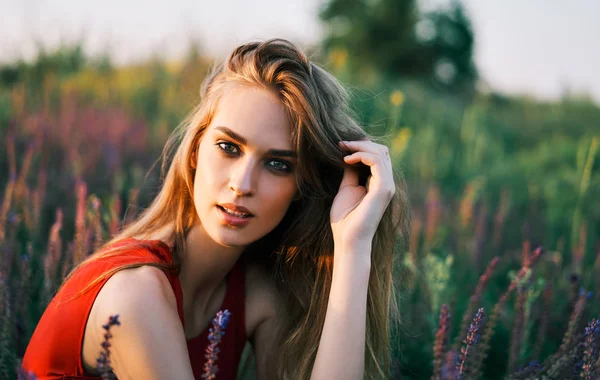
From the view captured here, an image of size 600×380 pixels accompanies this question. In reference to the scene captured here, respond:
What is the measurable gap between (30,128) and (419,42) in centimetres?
2409

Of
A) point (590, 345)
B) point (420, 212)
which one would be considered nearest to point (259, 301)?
point (590, 345)

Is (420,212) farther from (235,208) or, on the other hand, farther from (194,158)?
(235,208)

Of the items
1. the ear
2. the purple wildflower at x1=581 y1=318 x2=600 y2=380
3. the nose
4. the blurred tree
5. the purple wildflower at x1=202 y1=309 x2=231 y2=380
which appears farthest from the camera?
the blurred tree

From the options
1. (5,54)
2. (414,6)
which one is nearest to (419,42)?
(414,6)

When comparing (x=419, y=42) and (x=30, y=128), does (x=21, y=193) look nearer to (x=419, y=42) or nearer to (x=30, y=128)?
(x=30, y=128)

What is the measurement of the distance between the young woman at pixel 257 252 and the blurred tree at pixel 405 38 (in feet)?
72.9

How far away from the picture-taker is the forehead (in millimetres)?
2127

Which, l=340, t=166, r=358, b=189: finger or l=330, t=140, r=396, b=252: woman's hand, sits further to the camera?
l=340, t=166, r=358, b=189: finger

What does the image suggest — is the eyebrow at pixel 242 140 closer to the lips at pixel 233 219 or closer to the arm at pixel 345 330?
the lips at pixel 233 219

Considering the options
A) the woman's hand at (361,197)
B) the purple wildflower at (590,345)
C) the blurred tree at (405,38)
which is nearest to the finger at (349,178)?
the woman's hand at (361,197)

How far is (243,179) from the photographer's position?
207 centimetres

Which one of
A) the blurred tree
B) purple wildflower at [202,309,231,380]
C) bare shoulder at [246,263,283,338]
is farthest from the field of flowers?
the blurred tree

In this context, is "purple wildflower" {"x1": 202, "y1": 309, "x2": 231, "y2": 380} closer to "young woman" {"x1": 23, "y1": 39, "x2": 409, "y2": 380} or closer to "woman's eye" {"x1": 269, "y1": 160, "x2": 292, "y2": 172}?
"young woman" {"x1": 23, "y1": 39, "x2": 409, "y2": 380}

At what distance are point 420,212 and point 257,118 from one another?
8.70 ft
